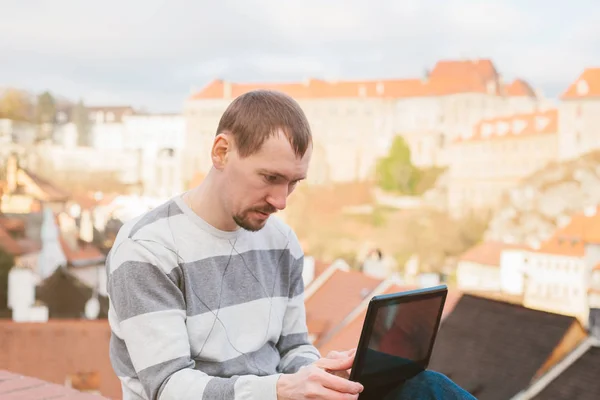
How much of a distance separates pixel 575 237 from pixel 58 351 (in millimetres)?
5076

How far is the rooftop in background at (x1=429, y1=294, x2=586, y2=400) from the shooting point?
546 cm

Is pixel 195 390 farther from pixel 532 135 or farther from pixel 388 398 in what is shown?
pixel 532 135

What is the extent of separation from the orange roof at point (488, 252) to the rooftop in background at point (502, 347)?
2.03 m

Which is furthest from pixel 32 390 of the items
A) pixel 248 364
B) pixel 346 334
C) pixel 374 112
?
pixel 374 112

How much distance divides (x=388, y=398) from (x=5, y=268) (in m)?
7.73

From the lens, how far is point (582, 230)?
7473 millimetres

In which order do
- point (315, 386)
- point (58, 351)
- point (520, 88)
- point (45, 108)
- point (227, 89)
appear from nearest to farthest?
point (315, 386) → point (58, 351) → point (520, 88) → point (227, 89) → point (45, 108)

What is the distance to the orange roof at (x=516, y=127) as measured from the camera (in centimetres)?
811

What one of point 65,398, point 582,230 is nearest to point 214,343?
point 65,398

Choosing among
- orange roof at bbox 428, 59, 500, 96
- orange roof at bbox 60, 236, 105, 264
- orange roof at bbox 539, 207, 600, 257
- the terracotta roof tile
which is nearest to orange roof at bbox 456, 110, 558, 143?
orange roof at bbox 428, 59, 500, 96

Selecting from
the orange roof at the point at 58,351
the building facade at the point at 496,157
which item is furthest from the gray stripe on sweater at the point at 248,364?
the building facade at the point at 496,157

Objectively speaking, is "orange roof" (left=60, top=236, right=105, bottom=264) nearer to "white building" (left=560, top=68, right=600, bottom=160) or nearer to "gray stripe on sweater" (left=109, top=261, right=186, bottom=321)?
"white building" (left=560, top=68, right=600, bottom=160)

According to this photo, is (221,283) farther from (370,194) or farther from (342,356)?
(370,194)

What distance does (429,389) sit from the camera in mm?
1190
